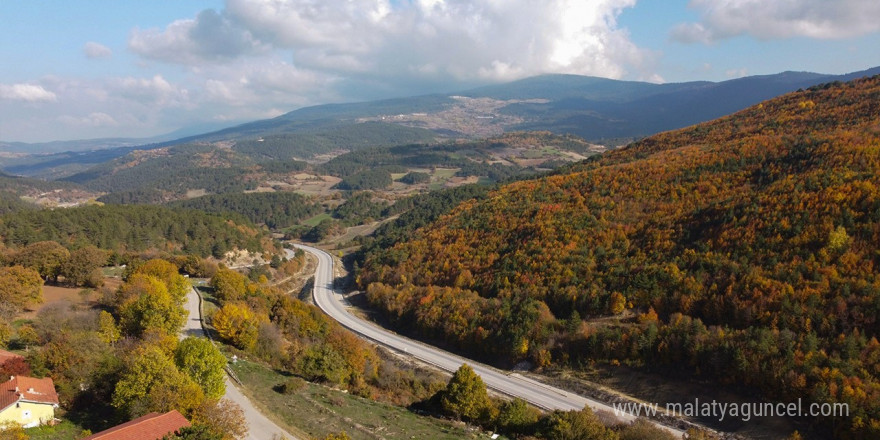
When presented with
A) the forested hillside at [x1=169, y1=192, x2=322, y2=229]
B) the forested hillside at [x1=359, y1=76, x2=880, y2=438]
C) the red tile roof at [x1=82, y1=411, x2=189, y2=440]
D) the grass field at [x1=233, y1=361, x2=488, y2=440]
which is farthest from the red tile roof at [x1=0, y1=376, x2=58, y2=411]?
the forested hillside at [x1=169, y1=192, x2=322, y2=229]

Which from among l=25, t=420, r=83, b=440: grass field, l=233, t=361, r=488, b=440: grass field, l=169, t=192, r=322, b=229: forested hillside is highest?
l=25, t=420, r=83, b=440: grass field

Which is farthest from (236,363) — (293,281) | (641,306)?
(293,281)

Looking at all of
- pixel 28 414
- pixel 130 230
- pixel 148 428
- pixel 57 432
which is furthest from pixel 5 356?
pixel 130 230

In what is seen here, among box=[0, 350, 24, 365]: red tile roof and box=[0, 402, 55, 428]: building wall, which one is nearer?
box=[0, 402, 55, 428]: building wall

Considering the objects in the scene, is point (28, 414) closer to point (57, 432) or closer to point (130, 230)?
point (57, 432)

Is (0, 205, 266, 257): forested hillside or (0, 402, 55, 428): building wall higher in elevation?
(0, 402, 55, 428): building wall

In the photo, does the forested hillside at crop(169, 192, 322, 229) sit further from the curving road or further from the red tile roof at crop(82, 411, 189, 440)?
the red tile roof at crop(82, 411, 189, 440)
